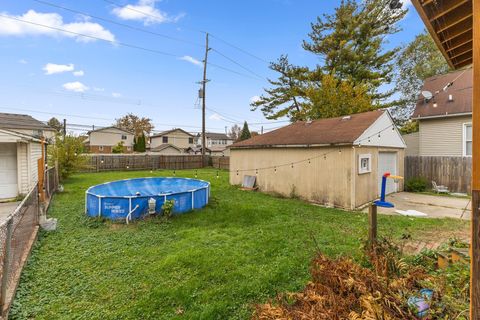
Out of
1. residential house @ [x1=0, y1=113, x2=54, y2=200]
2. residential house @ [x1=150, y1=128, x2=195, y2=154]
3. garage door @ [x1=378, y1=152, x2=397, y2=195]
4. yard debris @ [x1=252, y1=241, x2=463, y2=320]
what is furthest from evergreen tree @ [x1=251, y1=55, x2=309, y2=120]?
residential house @ [x1=150, y1=128, x2=195, y2=154]

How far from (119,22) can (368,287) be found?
701 inches

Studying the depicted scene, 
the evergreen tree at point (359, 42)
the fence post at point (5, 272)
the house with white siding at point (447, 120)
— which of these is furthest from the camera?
the evergreen tree at point (359, 42)

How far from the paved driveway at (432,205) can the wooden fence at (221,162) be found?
52.2ft

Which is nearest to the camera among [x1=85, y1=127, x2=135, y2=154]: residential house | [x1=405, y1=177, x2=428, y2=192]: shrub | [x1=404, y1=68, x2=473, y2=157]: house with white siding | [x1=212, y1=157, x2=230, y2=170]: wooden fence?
[x1=405, y1=177, x2=428, y2=192]: shrub

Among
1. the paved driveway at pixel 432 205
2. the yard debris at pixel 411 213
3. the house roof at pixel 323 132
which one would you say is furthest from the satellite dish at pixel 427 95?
the yard debris at pixel 411 213

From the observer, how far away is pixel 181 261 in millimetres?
4535

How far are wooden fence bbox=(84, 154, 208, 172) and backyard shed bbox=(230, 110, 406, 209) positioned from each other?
13929mm

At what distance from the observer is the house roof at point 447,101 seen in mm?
12469

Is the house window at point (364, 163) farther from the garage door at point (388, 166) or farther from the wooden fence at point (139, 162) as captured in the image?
the wooden fence at point (139, 162)

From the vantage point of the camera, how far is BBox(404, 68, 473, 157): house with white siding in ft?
40.4

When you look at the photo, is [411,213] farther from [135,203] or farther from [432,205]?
[135,203]

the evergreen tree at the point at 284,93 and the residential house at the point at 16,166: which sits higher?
the evergreen tree at the point at 284,93

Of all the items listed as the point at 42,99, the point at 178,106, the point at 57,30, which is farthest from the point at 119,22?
the point at 42,99

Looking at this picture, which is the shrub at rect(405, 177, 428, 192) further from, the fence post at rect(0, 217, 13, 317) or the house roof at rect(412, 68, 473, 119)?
the fence post at rect(0, 217, 13, 317)
